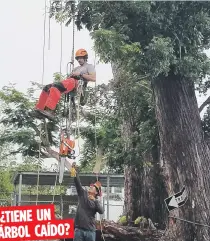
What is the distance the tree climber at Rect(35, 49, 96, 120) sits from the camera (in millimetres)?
7156

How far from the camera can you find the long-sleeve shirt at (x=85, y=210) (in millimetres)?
6770

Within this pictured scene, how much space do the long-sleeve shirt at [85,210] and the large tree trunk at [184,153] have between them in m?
2.51

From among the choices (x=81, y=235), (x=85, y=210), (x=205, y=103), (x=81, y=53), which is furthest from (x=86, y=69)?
(x=205, y=103)

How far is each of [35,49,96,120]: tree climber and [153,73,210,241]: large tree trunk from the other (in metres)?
2.10

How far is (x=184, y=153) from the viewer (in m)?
9.01

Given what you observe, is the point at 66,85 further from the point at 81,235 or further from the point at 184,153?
the point at 184,153

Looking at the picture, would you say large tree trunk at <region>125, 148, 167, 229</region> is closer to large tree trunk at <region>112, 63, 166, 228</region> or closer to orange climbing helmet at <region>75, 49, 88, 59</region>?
large tree trunk at <region>112, 63, 166, 228</region>

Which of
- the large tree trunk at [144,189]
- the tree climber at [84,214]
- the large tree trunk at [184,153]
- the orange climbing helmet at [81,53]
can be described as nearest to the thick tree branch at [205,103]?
the large tree trunk at [184,153]

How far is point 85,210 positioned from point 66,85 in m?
1.90

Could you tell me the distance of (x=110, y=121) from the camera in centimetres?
1273

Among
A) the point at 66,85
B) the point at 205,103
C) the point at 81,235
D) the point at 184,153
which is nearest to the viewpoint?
the point at 81,235

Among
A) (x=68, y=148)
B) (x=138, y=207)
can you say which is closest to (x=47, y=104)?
(x=68, y=148)

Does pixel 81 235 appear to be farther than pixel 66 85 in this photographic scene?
No

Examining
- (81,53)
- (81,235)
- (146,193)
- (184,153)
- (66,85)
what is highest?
(81,53)
